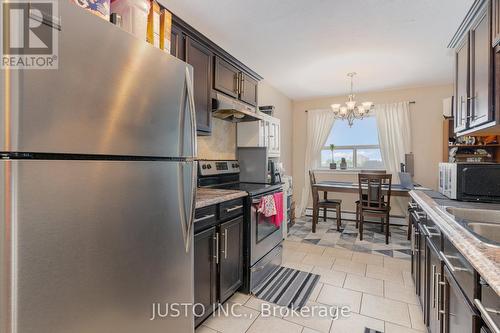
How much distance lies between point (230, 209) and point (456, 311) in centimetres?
139

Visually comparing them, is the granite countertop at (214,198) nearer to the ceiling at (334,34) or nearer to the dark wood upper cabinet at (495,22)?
the ceiling at (334,34)

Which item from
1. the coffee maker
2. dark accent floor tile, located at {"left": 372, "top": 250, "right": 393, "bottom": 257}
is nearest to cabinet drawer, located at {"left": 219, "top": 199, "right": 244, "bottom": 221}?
the coffee maker

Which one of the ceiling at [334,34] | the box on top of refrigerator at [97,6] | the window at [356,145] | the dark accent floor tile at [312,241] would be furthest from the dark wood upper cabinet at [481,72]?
the window at [356,145]

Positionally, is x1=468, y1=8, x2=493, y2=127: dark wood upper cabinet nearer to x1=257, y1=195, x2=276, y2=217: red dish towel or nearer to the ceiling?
the ceiling

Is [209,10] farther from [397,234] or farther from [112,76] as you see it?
[397,234]

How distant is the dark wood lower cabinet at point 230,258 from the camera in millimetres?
1834

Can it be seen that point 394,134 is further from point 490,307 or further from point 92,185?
point 92,185

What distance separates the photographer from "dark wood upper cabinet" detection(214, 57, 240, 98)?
238cm

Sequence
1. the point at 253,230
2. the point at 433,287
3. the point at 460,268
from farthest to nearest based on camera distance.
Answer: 1. the point at 253,230
2. the point at 433,287
3. the point at 460,268

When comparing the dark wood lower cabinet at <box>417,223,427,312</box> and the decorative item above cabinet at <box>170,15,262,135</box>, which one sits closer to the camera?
the dark wood lower cabinet at <box>417,223,427,312</box>

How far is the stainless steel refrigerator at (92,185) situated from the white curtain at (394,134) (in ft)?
14.5

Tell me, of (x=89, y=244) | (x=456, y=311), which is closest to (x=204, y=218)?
(x=89, y=244)

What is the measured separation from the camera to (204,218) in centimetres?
162

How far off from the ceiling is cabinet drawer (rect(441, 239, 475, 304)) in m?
1.94
